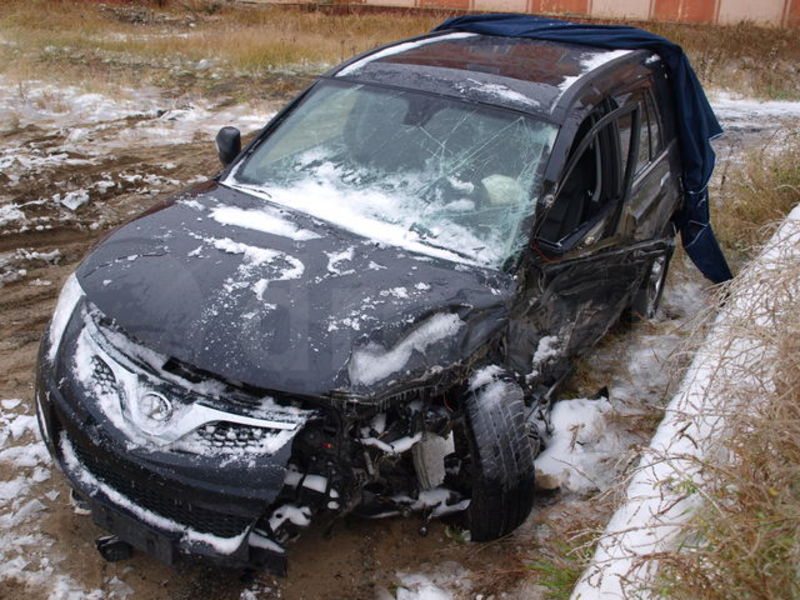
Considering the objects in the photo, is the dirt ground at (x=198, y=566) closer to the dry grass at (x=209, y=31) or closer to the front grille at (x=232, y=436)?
the front grille at (x=232, y=436)

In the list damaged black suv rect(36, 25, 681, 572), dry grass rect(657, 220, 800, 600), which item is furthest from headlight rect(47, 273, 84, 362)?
dry grass rect(657, 220, 800, 600)

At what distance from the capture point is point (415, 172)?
356 centimetres

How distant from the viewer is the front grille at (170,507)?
8.52 feet

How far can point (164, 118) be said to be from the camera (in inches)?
364

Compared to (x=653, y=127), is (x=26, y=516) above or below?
below

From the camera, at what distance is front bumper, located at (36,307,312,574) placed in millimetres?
2549

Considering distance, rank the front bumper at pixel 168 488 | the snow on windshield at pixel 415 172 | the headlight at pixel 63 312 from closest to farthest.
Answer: the front bumper at pixel 168 488 < the headlight at pixel 63 312 < the snow on windshield at pixel 415 172

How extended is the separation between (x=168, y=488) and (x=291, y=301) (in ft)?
2.54

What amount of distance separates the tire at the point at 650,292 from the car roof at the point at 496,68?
1.35 metres

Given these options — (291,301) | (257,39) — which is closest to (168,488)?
(291,301)

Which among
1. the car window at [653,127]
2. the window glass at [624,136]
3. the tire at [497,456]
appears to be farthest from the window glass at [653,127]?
the tire at [497,456]

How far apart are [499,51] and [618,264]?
1.34m

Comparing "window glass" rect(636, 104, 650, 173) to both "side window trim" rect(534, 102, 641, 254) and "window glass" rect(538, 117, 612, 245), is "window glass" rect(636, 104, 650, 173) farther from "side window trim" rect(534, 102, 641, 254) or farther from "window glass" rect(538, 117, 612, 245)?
"window glass" rect(538, 117, 612, 245)

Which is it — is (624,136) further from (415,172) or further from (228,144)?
(228,144)
